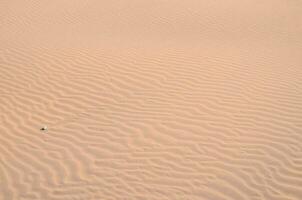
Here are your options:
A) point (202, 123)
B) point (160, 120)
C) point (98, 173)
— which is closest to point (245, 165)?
point (202, 123)

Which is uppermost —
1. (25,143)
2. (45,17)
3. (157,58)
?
(45,17)

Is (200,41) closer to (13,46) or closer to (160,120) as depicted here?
(160,120)

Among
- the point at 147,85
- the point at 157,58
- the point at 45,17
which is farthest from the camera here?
the point at 45,17

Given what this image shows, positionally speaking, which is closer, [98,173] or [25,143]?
[98,173]

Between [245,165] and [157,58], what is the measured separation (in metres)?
4.19

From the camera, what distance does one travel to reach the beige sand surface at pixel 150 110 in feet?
18.6

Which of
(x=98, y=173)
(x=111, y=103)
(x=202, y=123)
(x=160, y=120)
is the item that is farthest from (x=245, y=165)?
(x=111, y=103)

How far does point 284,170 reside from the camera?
5.81m

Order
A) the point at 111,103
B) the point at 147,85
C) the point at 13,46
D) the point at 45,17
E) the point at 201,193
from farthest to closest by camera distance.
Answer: the point at 45,17 < the point at 13,46 < the point at 147,85 < the point at 111,103 < the point at 201,193

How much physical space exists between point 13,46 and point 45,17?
290 centimetres

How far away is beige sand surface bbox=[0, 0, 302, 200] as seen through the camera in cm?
566

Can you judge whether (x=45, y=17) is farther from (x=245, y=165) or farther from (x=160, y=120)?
(x=245, y=165)

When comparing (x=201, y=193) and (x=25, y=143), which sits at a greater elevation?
(x=25, y=143)

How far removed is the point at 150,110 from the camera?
7289mm
